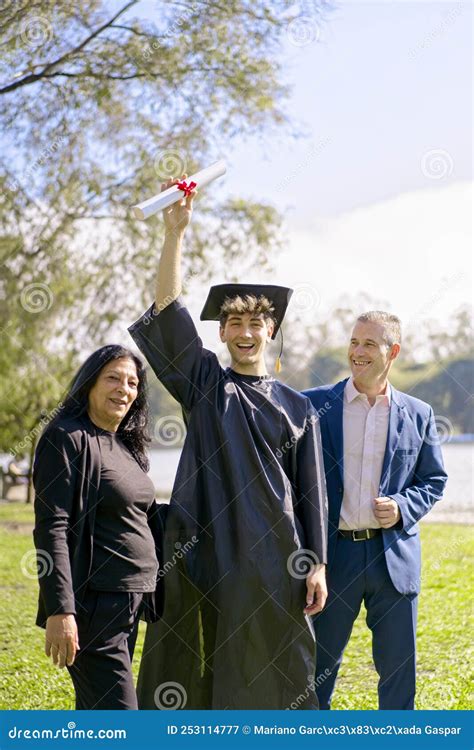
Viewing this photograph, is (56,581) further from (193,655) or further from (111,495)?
(193,655)

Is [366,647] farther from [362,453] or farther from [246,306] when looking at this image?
[246,306]

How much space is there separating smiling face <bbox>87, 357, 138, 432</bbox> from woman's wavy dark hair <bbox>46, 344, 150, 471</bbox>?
19mm

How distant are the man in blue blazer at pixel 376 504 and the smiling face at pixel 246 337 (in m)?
0.49

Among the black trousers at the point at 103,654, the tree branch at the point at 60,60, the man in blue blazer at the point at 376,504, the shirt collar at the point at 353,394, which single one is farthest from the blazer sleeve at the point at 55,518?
the tree branch at the point at 60,60

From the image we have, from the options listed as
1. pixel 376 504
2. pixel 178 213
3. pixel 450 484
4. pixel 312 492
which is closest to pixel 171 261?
pixel 178 213

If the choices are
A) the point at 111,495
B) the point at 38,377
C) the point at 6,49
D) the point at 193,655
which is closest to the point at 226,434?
the point at 111,495

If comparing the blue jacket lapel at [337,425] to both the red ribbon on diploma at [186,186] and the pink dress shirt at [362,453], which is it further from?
the red ribbon on diploma at [186,186]

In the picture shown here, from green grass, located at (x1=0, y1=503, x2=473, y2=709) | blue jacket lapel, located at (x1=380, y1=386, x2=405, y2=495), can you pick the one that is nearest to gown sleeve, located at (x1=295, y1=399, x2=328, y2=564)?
blue jacket lapel, located at (x1=380, y1=386, x2=405, y2=495)

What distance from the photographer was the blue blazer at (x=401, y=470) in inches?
164

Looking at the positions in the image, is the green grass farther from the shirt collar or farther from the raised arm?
the raised arm

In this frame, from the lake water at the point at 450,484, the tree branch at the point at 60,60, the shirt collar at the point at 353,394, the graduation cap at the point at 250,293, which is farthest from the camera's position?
the lake water at the point at 450,484

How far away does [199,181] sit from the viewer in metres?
4.02
